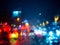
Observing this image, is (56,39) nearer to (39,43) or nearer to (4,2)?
(39,43)

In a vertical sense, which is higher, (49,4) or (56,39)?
(49,4)

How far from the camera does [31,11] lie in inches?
64.1

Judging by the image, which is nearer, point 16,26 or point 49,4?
point 16,26

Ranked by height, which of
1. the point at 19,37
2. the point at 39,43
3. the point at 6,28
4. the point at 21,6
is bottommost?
the point at 39,43

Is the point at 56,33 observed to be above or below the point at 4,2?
below

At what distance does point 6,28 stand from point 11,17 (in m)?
0.18

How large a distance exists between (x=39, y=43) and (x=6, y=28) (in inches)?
21.7

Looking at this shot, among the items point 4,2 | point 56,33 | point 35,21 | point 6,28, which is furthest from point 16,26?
point 56,33

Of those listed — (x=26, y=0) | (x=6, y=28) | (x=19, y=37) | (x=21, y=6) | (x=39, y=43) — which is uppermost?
(x=26, y=0)

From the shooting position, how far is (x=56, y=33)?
4.99ft

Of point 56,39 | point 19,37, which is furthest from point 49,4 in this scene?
point 19,37

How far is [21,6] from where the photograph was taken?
1.62 m

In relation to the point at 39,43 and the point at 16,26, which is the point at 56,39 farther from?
the point at 16,26

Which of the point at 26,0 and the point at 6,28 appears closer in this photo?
the point at 6,28
